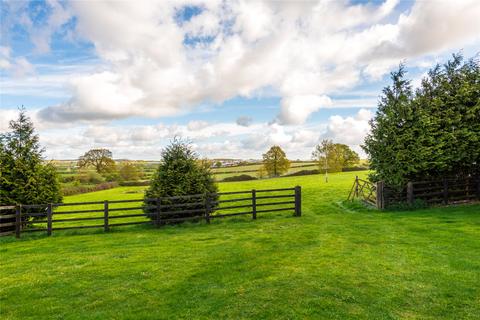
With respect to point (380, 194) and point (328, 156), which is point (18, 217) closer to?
point (380, 194)

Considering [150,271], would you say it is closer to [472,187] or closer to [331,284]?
[331,284]

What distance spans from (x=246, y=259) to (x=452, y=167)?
16.1 meters

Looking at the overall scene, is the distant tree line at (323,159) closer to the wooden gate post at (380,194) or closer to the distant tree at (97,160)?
the wooden gate post at (380,194)

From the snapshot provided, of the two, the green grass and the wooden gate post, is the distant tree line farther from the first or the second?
the green grass

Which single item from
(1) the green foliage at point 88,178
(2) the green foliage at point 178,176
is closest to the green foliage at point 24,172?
(2) the green foliage at point 178,176

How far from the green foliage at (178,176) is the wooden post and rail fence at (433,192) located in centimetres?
974

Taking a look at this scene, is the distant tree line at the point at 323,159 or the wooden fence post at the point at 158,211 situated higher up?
the distant tree line at the point at 323,159

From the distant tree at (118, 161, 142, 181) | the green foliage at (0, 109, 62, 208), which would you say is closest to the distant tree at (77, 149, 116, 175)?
the distant tree at (118, 161, 142, 181)

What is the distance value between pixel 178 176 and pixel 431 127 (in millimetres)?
14072

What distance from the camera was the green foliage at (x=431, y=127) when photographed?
16.5 meters

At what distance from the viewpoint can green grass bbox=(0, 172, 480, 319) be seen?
530 cm

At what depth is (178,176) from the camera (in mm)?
14664

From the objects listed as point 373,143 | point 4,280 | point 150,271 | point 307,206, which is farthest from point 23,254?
point 373,143

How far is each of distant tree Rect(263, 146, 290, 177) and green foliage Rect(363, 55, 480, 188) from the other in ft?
131
